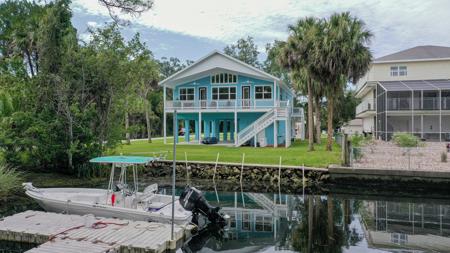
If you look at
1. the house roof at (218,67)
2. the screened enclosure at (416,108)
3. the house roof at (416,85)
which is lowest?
the screened enclosure at (416,108)

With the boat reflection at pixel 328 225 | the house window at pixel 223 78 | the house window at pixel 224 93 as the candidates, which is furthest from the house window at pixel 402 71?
the boat reflection at pixel 328 225

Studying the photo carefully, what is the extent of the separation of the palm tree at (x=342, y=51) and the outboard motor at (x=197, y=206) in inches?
653

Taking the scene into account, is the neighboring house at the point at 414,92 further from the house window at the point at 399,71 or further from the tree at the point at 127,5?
the tree at the point at 127,5

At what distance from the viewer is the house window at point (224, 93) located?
114ft

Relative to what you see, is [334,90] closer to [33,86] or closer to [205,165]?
[205,165]

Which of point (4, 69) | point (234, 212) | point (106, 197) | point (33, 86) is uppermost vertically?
point (4, 69)

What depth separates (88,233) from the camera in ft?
33.1

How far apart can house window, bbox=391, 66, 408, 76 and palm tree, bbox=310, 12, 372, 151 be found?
1761 cm

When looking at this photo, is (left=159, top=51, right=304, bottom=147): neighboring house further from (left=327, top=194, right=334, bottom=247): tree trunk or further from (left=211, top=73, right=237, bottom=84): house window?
(left=327, top=194, right=334, bottom=247): tree trunk

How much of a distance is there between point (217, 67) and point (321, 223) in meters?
22.8

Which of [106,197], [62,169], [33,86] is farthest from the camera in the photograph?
[62,169]

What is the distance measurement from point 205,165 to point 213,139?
13.3 metres

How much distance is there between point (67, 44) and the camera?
19531 millimetres

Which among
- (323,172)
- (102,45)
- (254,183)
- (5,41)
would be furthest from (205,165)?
(5,41)
